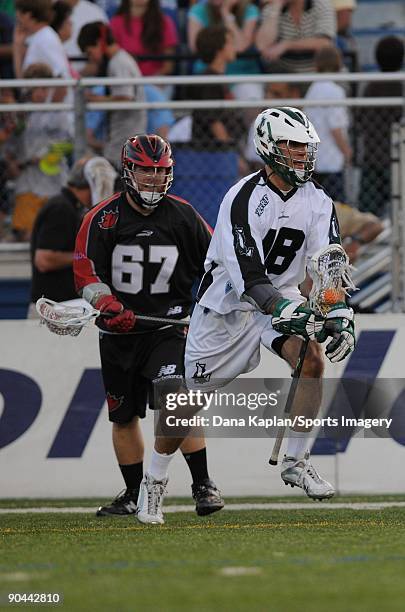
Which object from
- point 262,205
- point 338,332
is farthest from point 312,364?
point 262,205

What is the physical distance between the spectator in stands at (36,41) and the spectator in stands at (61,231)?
1.76 m

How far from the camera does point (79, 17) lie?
1295 centimetres

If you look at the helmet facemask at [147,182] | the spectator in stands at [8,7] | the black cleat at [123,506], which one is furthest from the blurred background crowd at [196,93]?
the black cleat at [123,506]

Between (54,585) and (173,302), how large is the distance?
12.0 ft

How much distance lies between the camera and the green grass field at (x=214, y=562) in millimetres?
4754

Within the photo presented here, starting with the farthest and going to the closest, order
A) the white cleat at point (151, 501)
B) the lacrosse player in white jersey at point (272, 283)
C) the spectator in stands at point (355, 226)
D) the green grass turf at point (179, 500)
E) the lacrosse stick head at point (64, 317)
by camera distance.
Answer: the spectator in stands at point (355, 226), the green grass turf at point (179, 500), the lacrosse stick head at point (64, 317), the white cleat at point (151, 501), the lacrosse player in white jersey at point (272, 283)

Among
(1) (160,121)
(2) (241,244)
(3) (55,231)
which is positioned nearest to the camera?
(2) (241,244)

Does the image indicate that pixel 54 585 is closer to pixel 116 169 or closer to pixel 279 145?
pixel 279 145

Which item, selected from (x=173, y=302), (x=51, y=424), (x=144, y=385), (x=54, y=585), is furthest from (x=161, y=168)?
(x=54, y=585)

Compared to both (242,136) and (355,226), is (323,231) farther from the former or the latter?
(242,136)

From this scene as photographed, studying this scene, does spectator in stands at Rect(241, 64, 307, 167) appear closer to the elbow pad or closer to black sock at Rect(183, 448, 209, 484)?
black sock at Rect(183, 448, 209, 484)

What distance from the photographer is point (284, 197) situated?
309 inches

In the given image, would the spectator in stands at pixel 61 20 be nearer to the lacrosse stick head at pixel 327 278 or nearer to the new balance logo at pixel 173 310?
the new balance logo at pixel 173 310

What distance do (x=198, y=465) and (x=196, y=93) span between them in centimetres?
394
